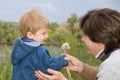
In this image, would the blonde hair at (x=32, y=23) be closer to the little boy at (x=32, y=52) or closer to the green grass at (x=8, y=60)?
the little boy at (x=32, y=52)

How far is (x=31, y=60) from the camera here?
362cm

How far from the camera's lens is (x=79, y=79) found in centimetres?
663

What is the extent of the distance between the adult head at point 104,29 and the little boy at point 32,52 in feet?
1.29

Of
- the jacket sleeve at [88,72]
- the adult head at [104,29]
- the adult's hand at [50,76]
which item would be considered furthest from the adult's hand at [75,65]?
the adult head at [104,29]

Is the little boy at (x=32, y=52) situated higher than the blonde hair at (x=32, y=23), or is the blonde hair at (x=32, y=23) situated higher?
the blonde hair at (x=32, y=23)

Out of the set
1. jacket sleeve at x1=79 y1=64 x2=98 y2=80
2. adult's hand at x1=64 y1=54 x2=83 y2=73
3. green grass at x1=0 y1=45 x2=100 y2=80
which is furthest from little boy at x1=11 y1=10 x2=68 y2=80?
green grass at x1=0 y1=45 x2=100 y2=80

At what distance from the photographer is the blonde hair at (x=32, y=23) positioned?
370cm

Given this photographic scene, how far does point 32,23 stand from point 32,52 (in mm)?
255

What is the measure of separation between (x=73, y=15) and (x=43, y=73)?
9.47 meters

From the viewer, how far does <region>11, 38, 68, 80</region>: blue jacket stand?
361 cm

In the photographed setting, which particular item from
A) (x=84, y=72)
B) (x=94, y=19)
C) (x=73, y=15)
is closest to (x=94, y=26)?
(x=94, y=19)

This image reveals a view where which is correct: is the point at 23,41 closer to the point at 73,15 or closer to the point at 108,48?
the point at 108,48

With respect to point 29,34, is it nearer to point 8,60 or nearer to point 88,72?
point 88,72

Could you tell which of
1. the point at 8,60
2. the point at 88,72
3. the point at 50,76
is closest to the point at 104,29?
the point at 50,76
